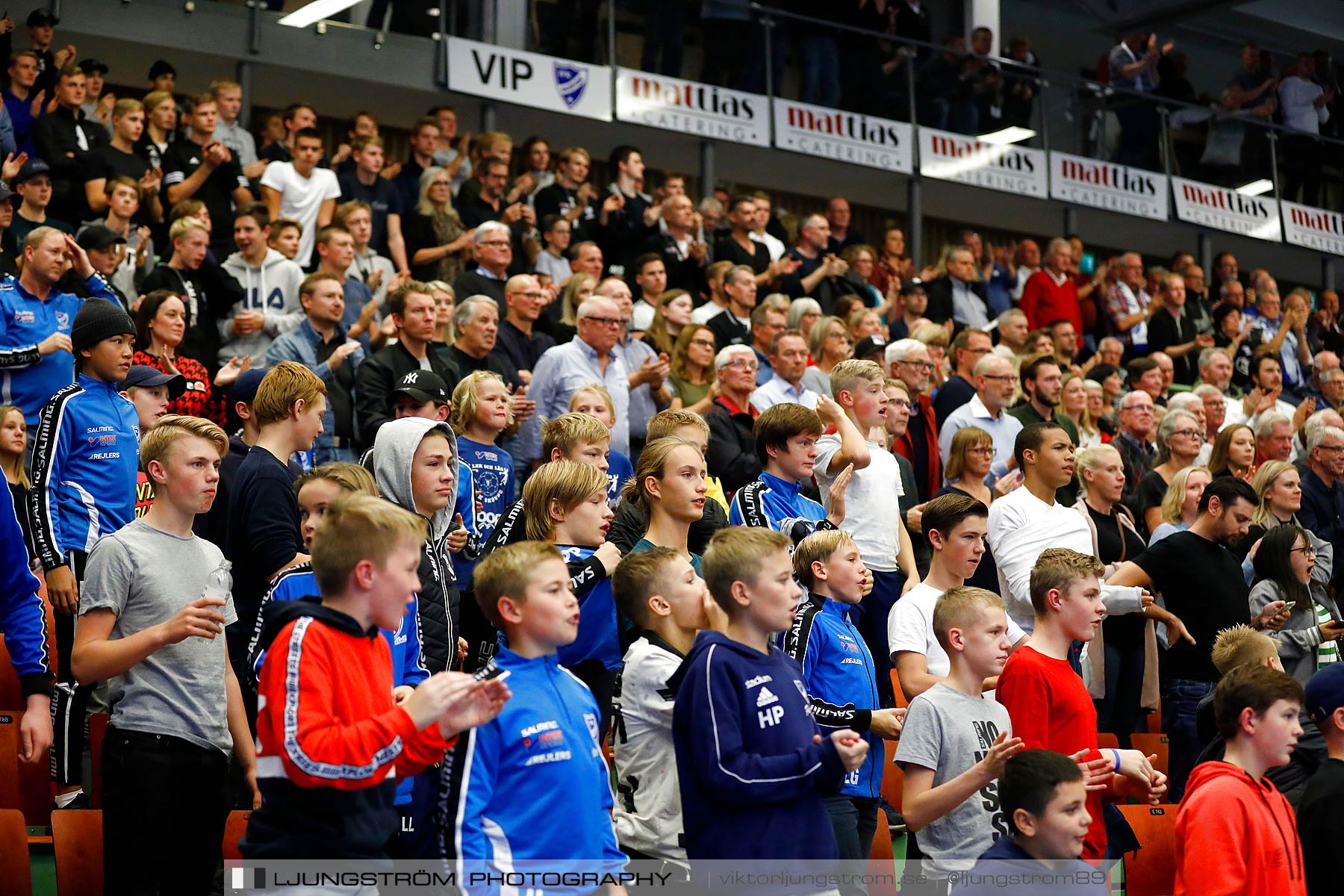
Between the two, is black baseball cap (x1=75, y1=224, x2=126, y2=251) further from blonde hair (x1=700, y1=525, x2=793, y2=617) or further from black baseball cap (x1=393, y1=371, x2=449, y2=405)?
blonde hair (x1=700, y1=525, x2=793, y2=617)

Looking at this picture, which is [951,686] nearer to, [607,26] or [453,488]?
[453,488]

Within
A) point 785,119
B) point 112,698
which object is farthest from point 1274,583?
point 785,119

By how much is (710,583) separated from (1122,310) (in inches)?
419

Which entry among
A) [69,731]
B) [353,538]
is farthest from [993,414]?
[353,538]

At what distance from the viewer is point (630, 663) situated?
12.0 feet

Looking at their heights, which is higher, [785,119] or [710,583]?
[785,119]

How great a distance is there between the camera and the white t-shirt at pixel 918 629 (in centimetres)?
454

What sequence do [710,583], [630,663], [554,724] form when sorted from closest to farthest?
1. [554,724]
2. [710,583]
3. [630,663]

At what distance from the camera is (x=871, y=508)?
589cm

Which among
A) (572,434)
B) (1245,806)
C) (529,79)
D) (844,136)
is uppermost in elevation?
(529,79)

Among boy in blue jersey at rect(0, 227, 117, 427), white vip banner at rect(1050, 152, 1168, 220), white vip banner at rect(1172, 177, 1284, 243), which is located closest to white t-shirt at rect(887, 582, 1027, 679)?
boy in blue jersey at rect(0, 227, 117, 427)

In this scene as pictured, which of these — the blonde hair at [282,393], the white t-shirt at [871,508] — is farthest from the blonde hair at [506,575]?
the white t-shirt at [871,508]

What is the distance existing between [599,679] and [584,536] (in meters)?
0.43

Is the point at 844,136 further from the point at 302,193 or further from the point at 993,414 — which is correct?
the point at 993,414
